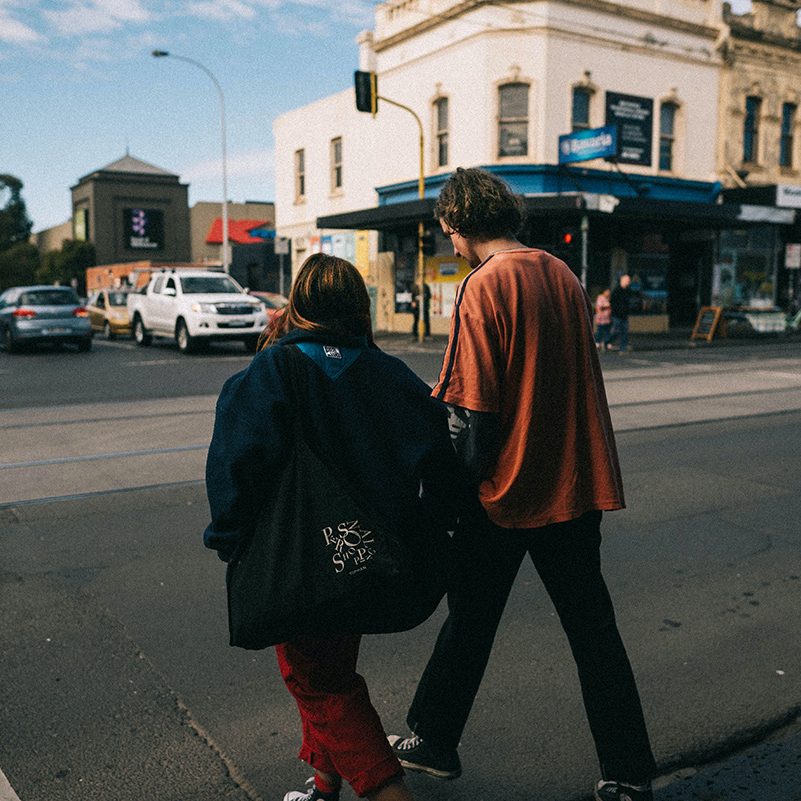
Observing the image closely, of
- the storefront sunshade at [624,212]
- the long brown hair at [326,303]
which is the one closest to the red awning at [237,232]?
the storefront sunshade at [624,212]

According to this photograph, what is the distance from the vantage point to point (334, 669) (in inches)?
88.0

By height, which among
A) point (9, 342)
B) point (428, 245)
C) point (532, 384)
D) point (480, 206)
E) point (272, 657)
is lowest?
point (272, 657)

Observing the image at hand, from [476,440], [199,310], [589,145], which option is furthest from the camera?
[589,145]

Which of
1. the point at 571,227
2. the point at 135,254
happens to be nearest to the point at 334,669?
the point at 571,227

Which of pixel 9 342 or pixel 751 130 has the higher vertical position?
pixel 751 130

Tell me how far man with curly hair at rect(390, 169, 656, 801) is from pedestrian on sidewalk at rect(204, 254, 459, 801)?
20cm

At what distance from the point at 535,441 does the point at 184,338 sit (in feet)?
58.4

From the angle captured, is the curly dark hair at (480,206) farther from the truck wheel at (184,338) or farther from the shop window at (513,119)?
the shop window at (513,119)

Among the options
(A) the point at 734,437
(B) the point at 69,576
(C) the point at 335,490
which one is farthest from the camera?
(A) the point at 734,437

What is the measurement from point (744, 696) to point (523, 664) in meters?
0.82

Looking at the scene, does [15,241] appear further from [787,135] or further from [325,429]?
[325,429]

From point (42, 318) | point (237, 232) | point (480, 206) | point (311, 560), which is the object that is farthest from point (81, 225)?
point (311, 560)

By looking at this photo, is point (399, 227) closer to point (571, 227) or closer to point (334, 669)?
point (571, 227)

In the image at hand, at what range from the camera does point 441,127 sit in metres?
25.3
